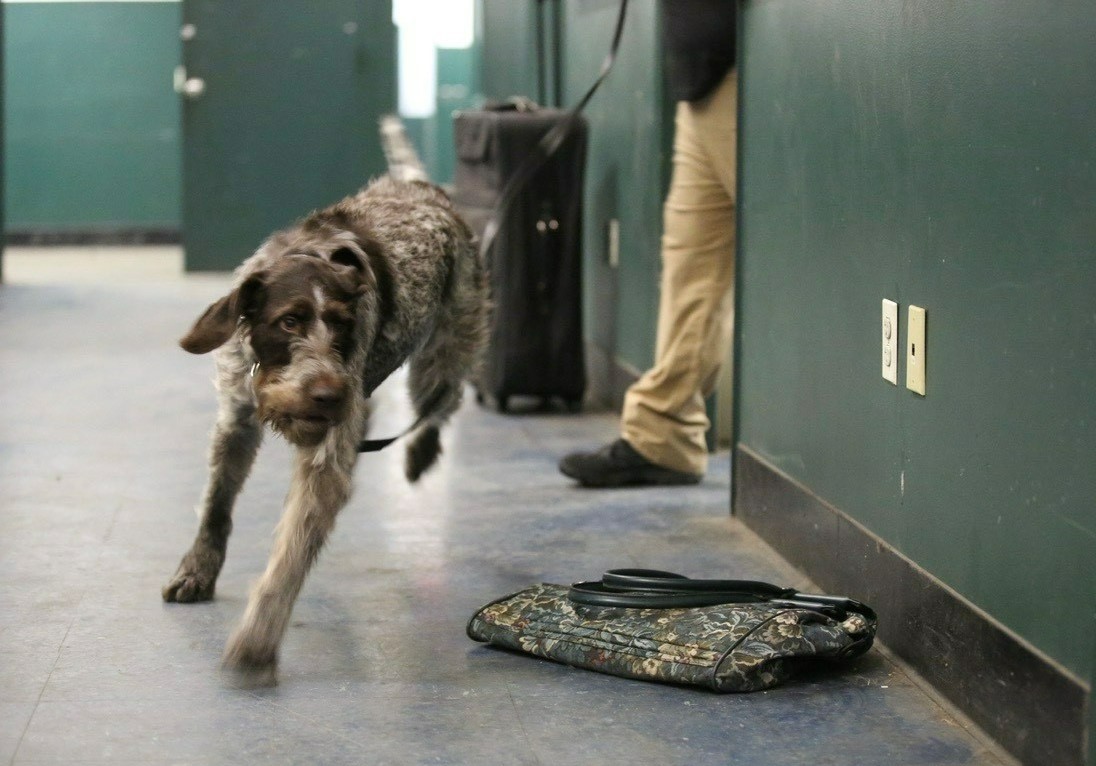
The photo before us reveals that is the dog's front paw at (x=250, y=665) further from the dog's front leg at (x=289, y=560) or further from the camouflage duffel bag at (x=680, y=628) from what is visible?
the camouflage duffel bag at (x=680, y=628)

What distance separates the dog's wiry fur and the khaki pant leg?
37.5 inches

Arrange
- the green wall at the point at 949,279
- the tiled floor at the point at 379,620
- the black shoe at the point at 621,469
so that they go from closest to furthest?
the green wall at the point at 949,279 < the tiled floor at the point at 379,620 < the black shoe at the point at 621,469

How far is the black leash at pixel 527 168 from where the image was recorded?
336cm

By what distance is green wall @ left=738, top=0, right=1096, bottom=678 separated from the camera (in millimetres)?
1952

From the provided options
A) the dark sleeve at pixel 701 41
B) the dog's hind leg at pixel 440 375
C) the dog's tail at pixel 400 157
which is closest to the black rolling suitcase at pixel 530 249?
the dog's tail at pixel 400 157

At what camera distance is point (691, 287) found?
13.0ft

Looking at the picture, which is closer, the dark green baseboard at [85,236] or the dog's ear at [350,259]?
the dog's ear at [350,259]

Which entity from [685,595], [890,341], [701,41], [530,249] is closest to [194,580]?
[685,595]

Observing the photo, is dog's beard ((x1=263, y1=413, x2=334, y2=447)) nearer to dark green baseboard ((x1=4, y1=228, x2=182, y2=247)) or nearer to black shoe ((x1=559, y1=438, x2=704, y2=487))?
black shoe ((x1=559, y1=438, x2=704, y2=487))

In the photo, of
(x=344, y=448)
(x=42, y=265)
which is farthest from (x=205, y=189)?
(x=344, y=448)

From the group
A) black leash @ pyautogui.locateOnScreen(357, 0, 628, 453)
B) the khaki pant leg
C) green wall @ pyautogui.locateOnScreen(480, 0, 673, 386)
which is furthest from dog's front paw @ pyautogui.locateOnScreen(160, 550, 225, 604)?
green wall @ pyautogui.locateOnScreen(480, 0, 673, 386)

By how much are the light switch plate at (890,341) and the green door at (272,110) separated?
661 cm

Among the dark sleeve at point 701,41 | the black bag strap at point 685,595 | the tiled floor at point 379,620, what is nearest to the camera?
the tiled floor at point 379,620

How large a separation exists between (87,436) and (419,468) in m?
1.40
